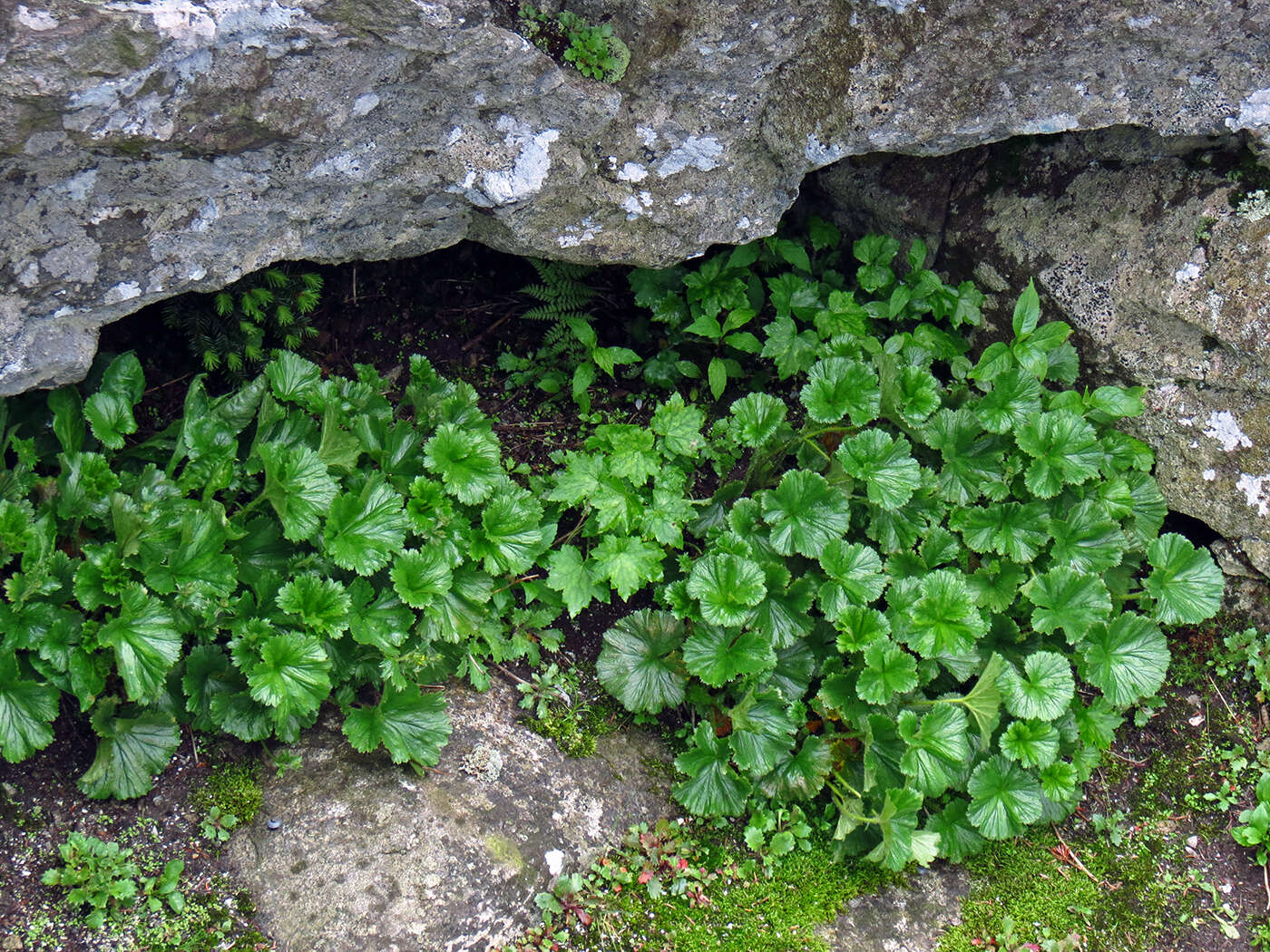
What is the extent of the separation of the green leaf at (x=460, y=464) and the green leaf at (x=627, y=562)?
1.55 ft

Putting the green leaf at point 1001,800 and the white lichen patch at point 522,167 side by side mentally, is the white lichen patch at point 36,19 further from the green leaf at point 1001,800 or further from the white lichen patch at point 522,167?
the green leaf at point 1001,800

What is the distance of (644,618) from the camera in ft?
12.0

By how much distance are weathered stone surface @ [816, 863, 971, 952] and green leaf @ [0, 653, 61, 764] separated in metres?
2.46

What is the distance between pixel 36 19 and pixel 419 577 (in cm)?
186

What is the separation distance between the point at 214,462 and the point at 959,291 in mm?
3085

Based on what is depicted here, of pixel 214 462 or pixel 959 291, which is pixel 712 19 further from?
pixel 214 462

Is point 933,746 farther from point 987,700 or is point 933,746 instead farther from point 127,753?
point 127,753

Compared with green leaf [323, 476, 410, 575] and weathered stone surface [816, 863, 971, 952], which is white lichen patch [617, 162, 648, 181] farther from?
weathered stone surface [816, 863, 971, 952]

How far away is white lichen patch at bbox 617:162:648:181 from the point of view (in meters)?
3.69

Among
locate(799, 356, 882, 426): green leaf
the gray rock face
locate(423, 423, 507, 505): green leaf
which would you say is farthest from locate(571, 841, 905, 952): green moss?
the gray rock face

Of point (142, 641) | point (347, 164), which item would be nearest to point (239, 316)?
point (347, 164)

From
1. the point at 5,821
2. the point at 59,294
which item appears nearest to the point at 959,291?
the point at 59,294

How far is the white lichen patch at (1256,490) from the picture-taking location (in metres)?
3.99

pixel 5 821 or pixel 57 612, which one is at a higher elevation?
pixel 57 612
